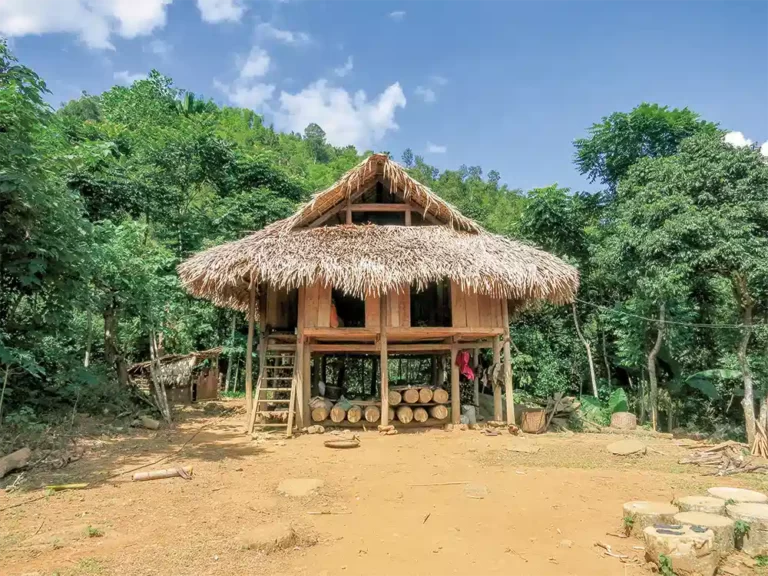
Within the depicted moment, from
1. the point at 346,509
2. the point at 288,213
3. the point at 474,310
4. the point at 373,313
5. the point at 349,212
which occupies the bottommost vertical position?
the point at 346,509

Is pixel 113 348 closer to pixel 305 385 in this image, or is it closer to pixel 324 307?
pixel 305 385

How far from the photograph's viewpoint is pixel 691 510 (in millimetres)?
4656

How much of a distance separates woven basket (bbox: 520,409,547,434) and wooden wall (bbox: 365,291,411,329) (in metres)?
3.25

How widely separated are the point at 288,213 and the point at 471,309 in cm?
990

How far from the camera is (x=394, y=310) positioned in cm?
1004

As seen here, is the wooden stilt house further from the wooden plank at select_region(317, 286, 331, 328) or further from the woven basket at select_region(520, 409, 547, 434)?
the woven basket at select_region(520, 409, 547, 434)

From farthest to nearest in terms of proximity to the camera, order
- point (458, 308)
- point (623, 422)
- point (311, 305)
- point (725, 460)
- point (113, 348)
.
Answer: point (623, 422)
point (113, 348)
point (458, 308)
point (311, 305)
point (725, 460)

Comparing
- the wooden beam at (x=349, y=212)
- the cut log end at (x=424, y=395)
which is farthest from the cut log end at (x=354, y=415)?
the wooden beam at (x=349, y=212)

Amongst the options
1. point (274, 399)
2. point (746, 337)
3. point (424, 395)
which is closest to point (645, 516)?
point (424, 395)

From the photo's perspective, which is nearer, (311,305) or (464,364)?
(311,305)

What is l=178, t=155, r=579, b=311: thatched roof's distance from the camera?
920 centimetres

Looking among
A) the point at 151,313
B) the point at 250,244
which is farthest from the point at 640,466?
the point at 151,313

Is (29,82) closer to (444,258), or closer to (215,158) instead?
(444,258)

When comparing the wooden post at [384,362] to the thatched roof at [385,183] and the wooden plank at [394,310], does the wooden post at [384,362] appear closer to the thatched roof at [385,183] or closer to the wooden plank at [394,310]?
the wooden plank at [394,310]
